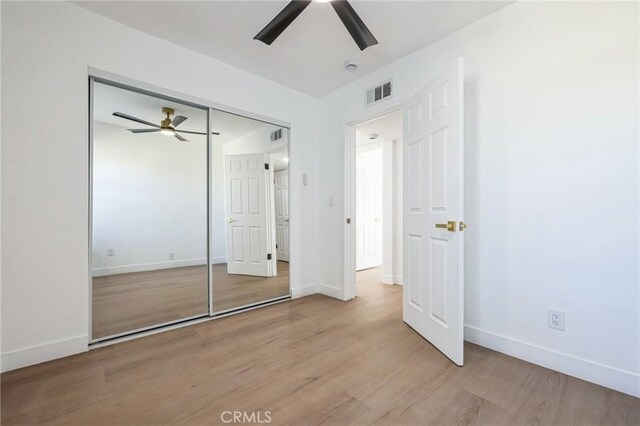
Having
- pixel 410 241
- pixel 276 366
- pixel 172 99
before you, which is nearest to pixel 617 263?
pixel 410 241

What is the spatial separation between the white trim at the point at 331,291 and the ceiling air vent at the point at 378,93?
2264mm

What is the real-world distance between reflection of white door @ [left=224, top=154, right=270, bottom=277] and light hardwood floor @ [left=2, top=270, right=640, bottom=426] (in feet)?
3.54

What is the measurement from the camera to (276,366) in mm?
1797

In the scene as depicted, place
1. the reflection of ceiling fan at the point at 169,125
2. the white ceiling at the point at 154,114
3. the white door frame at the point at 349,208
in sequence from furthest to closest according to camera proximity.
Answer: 1. the white door frame at the point at 349,208
2. the reflection of ceiling fan at the point at 169,125
3. the white ceiling at the point at 154,114

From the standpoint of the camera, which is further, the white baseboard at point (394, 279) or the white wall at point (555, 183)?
the white baseboard at point (394, 279)

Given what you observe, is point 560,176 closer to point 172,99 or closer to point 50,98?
point 172,99

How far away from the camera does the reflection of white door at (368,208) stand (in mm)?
5082

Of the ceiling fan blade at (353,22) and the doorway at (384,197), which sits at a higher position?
the ceiling fan blade at (353,22)

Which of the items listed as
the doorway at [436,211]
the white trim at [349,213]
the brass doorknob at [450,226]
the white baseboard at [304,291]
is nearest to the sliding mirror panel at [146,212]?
the white baseboard at [304,291]

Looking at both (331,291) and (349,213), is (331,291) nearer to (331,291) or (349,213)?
(331,291)

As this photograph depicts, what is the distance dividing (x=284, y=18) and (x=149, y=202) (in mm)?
2293

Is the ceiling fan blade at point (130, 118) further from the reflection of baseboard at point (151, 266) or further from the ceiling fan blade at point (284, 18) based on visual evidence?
the ceiling fan blade at point (284, 18)

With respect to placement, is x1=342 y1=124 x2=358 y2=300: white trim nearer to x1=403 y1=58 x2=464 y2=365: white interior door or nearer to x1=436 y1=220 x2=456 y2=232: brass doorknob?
x1=403 y1=58 x2=464 y2=365: white interior door

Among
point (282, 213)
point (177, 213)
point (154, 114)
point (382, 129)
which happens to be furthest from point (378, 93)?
point (177, 213)
